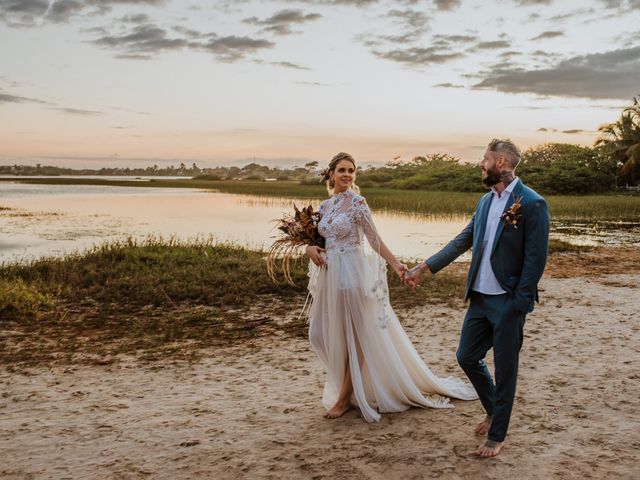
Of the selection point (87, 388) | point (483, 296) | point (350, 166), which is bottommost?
point (87, 388)

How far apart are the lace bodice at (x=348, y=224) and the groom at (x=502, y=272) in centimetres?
101

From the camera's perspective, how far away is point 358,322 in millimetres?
5125

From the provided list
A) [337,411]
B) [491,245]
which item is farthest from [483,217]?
[337,411]

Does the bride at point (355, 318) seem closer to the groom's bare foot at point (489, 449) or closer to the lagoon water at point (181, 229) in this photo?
the groom's bare foot at point (489, 449)

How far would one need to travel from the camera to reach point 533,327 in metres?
8.56

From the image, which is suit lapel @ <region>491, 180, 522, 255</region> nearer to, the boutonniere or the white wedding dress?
the boutonniere

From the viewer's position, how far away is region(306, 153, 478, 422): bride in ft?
16.8

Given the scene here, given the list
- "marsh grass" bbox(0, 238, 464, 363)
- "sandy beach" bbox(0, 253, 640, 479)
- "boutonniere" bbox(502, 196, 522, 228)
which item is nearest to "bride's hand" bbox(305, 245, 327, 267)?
"sandy beach" bbox(0, 253, 640, 479)

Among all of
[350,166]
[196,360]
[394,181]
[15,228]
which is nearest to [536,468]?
[350,166]

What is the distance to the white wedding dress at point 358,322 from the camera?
5117mm

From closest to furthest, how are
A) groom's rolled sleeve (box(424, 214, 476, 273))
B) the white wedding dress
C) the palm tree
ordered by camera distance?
groom's rolled sleeve (box(424, 214, 476, 273))
the white wedding dress
the palm tree

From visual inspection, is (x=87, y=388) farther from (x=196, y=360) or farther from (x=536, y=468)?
(x=536, y=468)

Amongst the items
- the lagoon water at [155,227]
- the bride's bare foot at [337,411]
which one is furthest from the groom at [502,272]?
the lagoon water at [155,227]

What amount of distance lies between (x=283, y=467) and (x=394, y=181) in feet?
221
